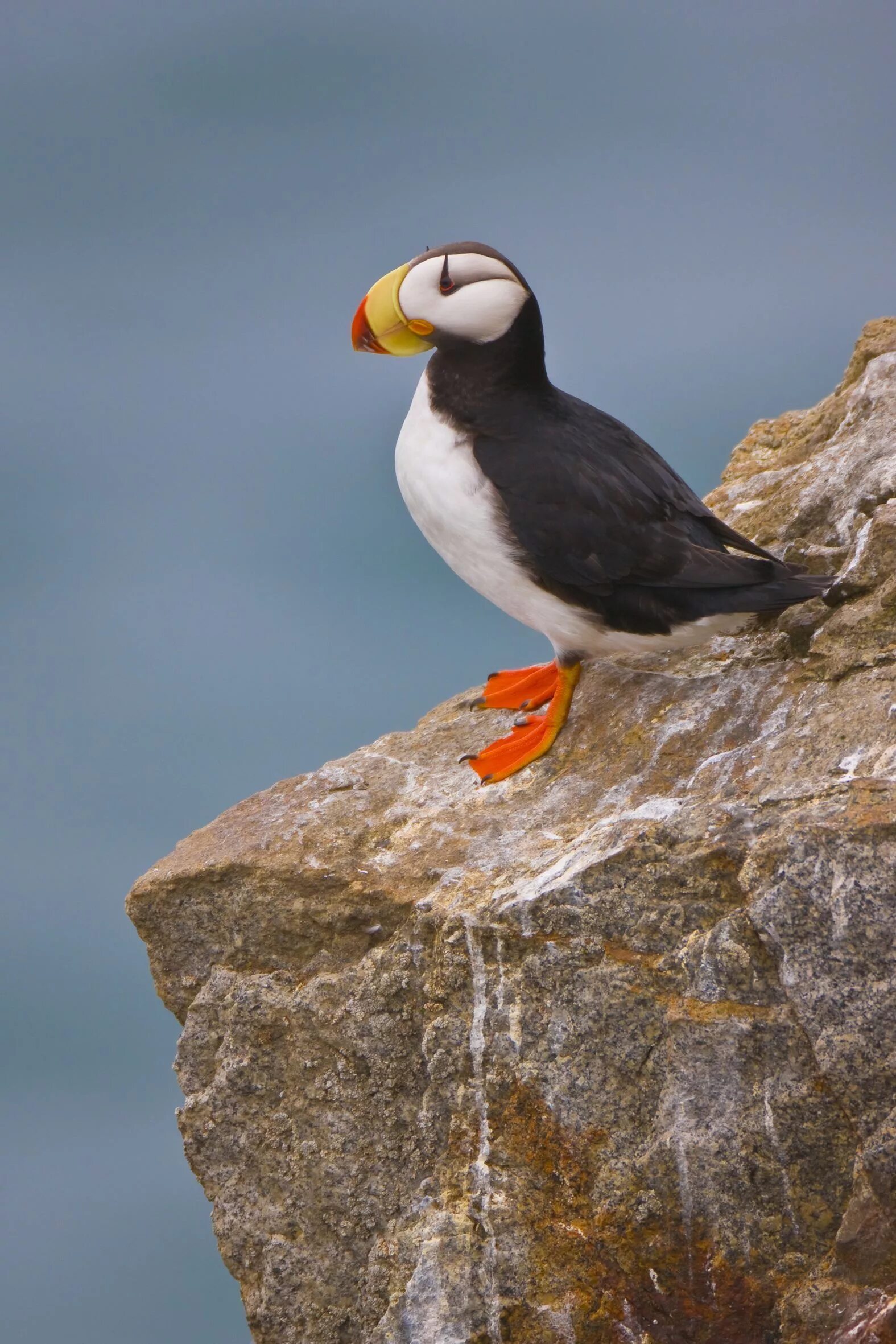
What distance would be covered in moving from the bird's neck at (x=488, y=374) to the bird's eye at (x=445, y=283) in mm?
163

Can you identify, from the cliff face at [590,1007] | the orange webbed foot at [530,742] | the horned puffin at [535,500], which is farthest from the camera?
the orange webbed foot at [530,742]

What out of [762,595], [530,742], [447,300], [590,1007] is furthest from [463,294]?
[590,1007]

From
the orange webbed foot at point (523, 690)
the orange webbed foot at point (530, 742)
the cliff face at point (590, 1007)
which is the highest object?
the orange webbed foot at point (523, 690)

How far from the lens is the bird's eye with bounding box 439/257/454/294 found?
394 cm

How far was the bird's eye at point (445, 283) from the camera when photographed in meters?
3.94

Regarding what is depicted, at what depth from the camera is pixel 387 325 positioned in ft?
13.2

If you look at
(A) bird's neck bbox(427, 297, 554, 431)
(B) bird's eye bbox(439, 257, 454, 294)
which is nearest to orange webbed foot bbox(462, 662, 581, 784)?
(A) bird's neck bbox(427, 297, 554, 431)

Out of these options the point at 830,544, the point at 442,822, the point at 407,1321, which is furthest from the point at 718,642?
the point at 407,1321

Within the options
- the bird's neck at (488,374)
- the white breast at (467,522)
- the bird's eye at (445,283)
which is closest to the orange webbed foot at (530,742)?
the white breast at (467,522)

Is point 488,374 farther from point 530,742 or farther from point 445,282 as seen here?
point 530,742

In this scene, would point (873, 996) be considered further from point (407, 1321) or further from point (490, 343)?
point (490, 343)

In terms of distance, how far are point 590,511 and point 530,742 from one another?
758 mm

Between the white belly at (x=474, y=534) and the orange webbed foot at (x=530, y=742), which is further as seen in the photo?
the orange webbed foot at (x=530, y=742)

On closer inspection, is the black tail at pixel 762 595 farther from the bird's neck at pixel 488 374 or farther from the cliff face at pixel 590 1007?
the bird's neck at pixel 488 374
